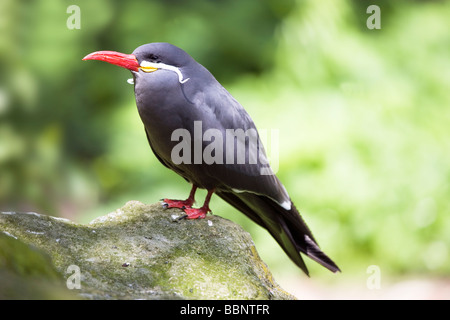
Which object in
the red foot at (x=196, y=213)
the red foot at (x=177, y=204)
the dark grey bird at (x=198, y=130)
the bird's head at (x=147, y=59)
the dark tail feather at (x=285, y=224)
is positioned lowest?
the dark tail feather at (x=285, y=224)

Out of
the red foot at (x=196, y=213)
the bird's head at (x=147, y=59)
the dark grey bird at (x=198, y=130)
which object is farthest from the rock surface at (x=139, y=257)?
the bird's head at (x=147, y=59)

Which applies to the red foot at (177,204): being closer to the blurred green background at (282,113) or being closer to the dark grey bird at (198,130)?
the dark grey bird at (198,130)

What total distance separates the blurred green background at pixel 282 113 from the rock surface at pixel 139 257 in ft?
6.93

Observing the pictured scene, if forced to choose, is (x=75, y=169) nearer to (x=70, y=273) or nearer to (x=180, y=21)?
(x=180, y=21)

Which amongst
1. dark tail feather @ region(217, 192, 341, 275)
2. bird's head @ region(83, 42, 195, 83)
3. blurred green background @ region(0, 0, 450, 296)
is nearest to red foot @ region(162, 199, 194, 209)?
dark tail feather @ region(217, 192, 341, 275)

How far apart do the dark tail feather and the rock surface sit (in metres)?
0.26

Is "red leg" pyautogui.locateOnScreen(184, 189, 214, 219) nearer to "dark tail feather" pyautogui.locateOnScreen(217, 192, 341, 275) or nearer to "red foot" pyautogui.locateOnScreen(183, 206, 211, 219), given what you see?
"red foot" pyautogui.locateOnScreen(183, 206, 211, 219)

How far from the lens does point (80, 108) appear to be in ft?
19.1

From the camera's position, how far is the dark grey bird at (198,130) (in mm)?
2928

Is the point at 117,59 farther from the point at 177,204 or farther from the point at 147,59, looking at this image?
the point at 177,204

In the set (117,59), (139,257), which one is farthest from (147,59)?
(139,257)

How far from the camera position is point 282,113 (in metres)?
5.54

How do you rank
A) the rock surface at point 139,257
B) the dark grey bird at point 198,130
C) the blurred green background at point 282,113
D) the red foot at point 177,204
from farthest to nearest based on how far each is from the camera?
the blurred green background at point 282,113
the red foot at point 177,204
the dark grey bird at point 198,130
the rock surface at point 139,257

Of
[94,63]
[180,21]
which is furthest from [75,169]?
[180,21]
